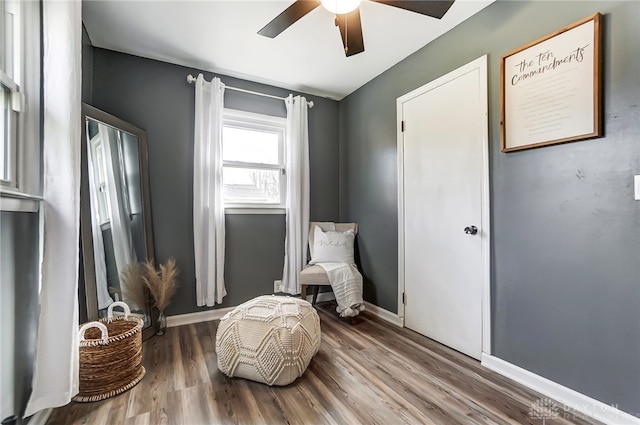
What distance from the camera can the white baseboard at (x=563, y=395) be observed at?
145cm

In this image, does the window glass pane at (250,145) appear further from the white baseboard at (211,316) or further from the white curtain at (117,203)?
the white baseboard at (211,316)

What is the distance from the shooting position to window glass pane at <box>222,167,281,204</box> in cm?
313

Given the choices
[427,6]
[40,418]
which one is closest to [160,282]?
[40,418]

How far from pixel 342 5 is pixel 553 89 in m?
1.31

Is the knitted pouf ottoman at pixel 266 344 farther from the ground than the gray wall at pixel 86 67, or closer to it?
closer to it

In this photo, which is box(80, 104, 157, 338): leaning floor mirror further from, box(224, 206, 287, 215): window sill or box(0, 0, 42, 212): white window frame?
box(224, 206, 287, 215): window sill

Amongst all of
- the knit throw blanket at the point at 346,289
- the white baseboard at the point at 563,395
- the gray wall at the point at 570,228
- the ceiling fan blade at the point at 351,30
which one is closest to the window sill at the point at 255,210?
the knit throw blanket at the point at 346,289

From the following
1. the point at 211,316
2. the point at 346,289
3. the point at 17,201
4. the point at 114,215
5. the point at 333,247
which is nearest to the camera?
the point at 17,201

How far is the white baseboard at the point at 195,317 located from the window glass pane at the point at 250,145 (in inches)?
62.0

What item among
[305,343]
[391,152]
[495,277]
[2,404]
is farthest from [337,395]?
Result: [391,152]

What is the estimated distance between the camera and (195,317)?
2865 millimetres

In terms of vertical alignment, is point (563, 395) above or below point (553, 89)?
below

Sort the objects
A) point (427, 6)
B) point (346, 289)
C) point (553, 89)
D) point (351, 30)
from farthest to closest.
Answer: point (346, 289) < point (351, 30) < point (553, 89) < point (427, 6)

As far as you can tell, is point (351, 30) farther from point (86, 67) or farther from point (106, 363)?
point (106, 363)
